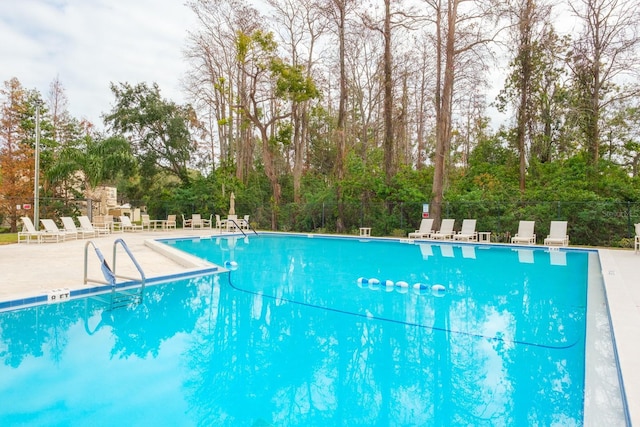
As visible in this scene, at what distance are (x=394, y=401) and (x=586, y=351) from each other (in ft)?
6.55

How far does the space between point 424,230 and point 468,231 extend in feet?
5.22

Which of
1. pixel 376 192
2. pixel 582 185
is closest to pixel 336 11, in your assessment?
pixel 376 192

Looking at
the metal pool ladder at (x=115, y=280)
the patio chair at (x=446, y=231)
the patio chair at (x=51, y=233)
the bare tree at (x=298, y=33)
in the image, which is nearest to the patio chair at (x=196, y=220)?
the bare tree at (x=298, y=33)

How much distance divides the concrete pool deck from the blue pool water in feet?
Answer: 1.23

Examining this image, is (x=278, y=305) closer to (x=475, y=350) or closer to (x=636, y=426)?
(x=475, y=350)

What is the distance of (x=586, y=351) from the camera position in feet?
12.0

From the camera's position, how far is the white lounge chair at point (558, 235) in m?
12.4

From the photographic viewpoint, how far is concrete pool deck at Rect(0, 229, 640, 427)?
10.3 feet

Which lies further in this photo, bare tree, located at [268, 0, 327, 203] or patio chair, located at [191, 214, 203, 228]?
patio chair, located at [191, 214, 203, 228]

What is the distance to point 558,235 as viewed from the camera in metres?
12.6

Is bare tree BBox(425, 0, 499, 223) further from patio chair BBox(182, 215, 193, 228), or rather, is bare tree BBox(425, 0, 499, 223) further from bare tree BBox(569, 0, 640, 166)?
patio chair BBox(182, 215, 193, 228)

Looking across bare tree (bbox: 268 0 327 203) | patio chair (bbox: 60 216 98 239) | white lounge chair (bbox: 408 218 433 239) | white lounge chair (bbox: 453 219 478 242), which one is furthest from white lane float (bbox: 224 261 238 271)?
bare tree (bbox: 268 0 327 203)

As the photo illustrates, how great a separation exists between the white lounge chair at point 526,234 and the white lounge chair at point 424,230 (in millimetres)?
2867

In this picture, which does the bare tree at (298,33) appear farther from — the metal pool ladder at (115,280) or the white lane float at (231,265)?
the metal pool ladder at (115,280)
